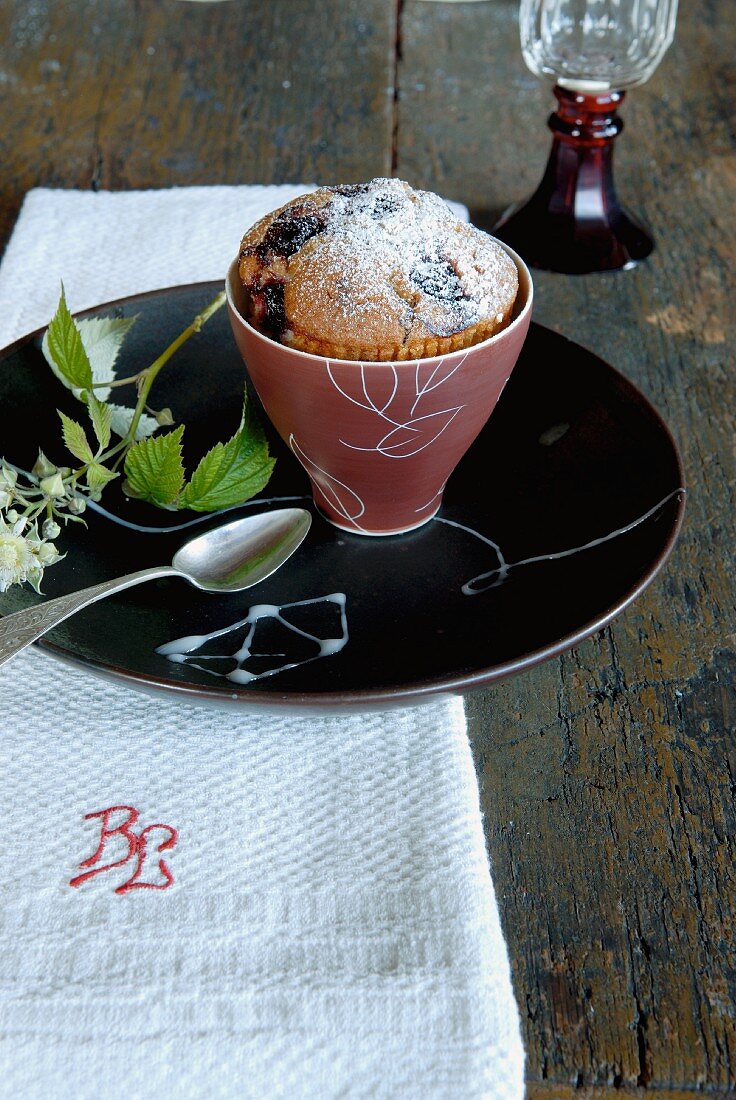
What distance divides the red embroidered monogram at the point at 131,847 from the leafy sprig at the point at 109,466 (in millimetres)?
145

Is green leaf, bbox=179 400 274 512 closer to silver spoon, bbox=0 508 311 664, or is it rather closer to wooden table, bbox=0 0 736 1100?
silver spoon, bbox=0 508 311 664

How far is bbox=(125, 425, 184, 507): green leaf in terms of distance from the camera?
0.64m

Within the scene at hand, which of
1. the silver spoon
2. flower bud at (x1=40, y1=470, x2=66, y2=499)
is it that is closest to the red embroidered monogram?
the silver spoon

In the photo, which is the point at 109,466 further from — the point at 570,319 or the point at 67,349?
the point at 570,319

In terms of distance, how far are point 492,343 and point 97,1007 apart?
1.26 ft

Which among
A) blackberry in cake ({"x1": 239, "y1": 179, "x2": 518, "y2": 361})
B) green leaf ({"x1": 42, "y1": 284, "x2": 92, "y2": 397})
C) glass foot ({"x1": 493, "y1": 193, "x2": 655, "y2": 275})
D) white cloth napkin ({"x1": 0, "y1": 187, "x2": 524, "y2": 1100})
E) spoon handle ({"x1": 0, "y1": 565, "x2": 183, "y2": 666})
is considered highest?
blackberry in cake ({"x1": 239, "y1": 179, "x2": 518, "y2": 361})

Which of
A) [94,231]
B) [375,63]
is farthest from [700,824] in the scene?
[375,63]

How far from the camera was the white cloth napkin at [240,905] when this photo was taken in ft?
1.40

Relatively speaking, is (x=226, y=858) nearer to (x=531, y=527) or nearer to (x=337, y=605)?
(x=337, y=605)

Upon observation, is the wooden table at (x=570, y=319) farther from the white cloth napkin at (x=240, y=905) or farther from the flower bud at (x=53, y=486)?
the flower bud at (x=53, y=486)

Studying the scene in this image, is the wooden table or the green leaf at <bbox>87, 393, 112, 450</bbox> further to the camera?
the green leaf at <bbox>87, 393, 112, 450</bbox>

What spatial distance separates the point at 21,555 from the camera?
0.58 metres

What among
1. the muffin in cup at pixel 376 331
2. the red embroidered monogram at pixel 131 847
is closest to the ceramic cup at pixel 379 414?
the muffin in cup at pixel 376 331

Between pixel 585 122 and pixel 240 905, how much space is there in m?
0.83
